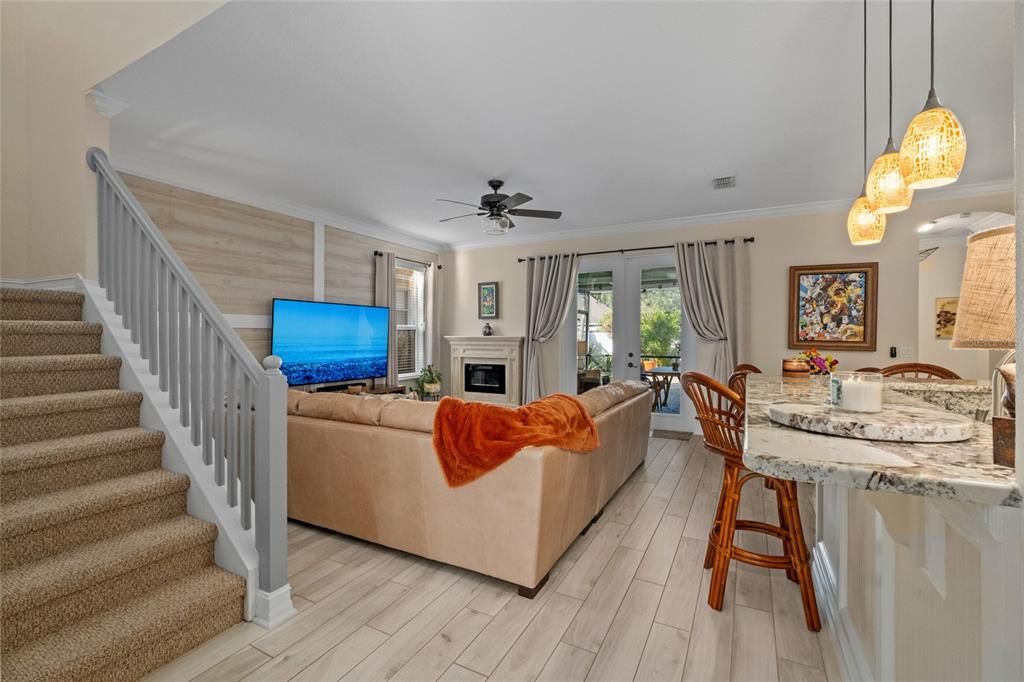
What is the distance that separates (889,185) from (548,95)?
71.2 inches

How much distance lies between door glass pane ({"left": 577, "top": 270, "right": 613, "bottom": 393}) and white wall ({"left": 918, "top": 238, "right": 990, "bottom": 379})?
3.14 meters

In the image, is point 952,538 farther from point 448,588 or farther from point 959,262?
point 959,262

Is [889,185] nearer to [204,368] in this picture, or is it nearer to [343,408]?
[343,408]

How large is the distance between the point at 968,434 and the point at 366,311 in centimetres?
549

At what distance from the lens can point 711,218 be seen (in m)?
5.33

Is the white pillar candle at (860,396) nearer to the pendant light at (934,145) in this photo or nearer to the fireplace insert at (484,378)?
the pendant light at (934,145)

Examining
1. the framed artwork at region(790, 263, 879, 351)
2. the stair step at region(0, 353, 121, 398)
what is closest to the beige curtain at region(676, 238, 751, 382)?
the framed artwork at region(790, 263, 879, 351)

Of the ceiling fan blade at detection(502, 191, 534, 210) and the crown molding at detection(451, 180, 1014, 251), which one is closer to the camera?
the ceiling fan blade at detection(502, 191, 534, 210)

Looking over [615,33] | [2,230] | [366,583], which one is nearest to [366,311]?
[2,230]

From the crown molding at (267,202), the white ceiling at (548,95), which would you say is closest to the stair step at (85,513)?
the white ceiling at (548,95)

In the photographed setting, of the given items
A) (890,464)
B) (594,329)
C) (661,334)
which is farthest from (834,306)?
(890,464)

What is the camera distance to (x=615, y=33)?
2.22 meters

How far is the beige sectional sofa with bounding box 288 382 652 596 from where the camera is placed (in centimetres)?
207

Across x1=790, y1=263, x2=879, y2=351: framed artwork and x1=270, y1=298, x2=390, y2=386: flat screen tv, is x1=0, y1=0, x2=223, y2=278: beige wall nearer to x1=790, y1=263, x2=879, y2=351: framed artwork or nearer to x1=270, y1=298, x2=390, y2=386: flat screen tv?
x1=270, y1=298, x2=390, y2=386: flat screen tv
